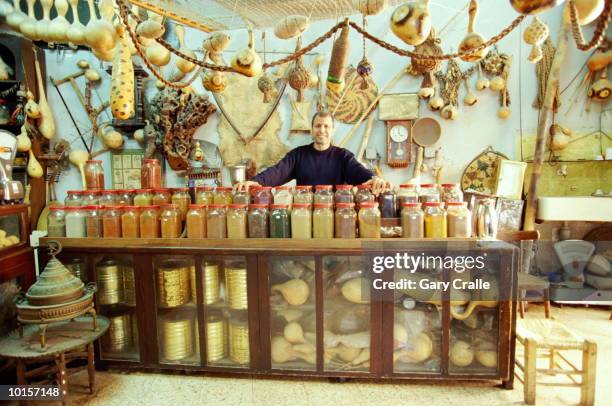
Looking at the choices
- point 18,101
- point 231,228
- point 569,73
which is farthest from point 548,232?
point 18,101

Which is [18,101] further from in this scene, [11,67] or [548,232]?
[548,232]

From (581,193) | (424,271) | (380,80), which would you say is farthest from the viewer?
(380,80)

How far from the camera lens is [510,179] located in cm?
363

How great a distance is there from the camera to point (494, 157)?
3.75 m

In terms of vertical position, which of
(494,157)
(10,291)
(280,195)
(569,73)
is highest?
(569,73)

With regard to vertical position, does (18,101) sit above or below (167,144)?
above

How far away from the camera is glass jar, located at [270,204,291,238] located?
210 cm

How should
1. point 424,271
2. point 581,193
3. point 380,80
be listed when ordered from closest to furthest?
point 424,271, point 581,193, point 380,80

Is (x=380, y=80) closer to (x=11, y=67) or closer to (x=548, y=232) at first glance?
(x=548, y=232)

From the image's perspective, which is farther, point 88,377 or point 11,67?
point 11,67

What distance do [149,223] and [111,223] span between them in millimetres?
233

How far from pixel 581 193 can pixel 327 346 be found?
319 centimetres

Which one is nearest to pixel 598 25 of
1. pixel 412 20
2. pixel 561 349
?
pixel 412 20

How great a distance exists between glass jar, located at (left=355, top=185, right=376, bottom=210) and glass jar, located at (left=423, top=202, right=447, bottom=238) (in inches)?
12.7
